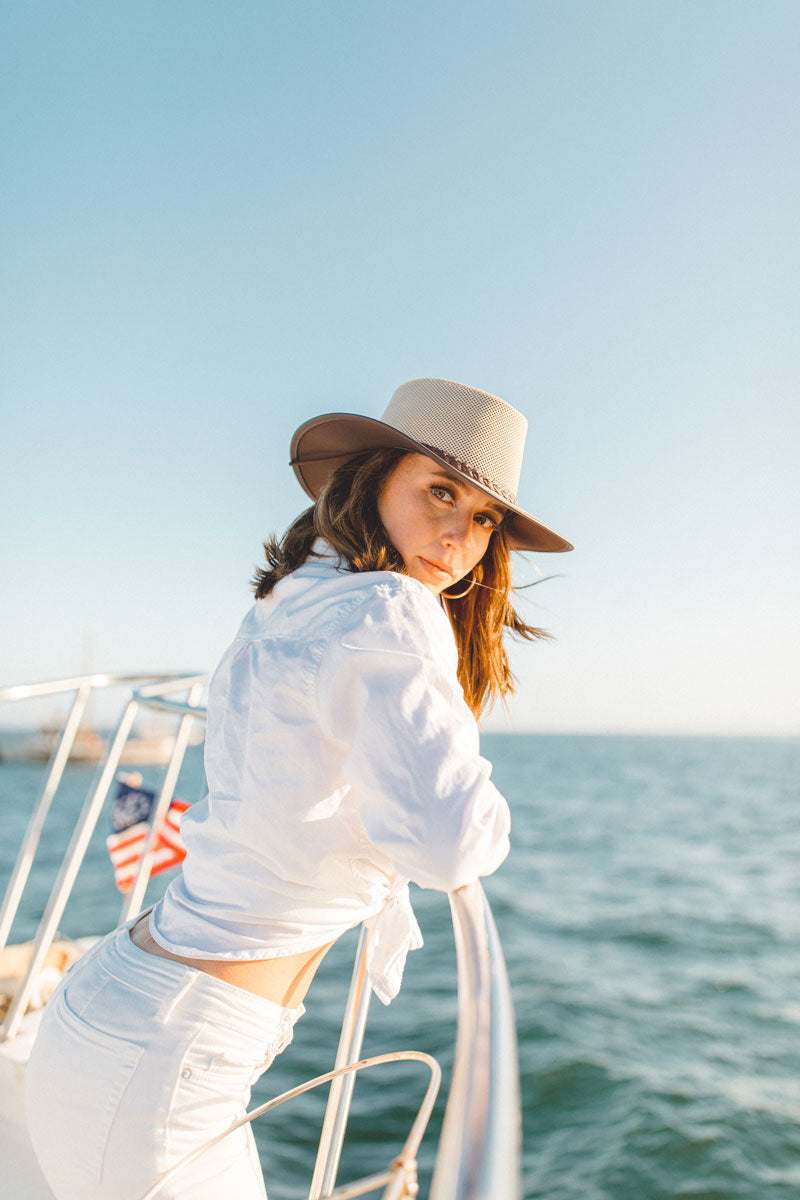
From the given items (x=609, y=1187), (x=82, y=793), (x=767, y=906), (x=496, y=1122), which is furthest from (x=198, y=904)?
(x=82, y=793)

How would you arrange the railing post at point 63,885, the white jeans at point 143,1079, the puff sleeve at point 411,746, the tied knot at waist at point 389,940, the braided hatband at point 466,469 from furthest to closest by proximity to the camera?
the railing post at point 63,885 → the braided hatband at point 466,469 → the tied knot at waist at point 389,940 → the white jeans at point 143,1079 → the puff sleeve at point 411,746

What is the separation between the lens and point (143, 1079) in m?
1.00

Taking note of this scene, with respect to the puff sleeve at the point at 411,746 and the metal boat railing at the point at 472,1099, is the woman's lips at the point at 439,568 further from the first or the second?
the metal boat railing at the point at 472,1099

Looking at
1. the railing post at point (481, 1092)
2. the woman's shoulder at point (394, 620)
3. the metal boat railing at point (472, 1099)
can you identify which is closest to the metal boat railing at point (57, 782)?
the metal boat railing at point (472, 1099)

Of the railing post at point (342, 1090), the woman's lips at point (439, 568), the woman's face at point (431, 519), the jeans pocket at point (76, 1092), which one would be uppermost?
the woman's face at point (431, 519)

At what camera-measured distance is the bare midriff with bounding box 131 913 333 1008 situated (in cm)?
107

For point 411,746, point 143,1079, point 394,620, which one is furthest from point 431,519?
point 143,1079

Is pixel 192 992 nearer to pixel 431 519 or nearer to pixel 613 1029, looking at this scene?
pixel 431 519

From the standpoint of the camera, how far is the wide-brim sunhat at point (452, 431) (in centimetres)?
147

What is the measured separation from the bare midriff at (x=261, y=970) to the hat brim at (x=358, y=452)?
83 centimetres

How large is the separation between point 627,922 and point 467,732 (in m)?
12.4

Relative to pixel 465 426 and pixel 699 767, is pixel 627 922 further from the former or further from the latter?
pixel 699 767

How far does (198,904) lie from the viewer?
1.10 metres

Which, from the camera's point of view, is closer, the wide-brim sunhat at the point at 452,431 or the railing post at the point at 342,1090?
the railing post at the point at 342,1090
